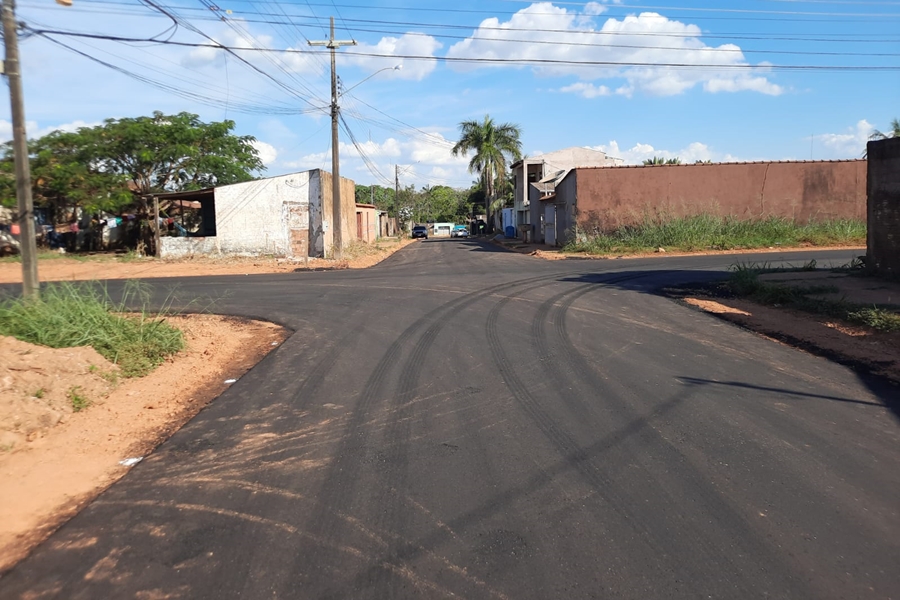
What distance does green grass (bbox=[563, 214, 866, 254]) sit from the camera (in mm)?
33000

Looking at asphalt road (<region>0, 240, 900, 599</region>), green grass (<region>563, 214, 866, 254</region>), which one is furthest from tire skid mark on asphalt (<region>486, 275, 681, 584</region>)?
green grass (<region>563, 214, 866, 254</region>)

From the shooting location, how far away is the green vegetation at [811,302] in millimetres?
11203

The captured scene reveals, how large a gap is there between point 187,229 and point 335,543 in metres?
39.4

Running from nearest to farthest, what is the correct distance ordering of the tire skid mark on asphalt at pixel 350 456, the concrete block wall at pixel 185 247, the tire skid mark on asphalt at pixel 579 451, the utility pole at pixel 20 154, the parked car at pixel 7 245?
the tire skid mark on asphalt at pixel 579 451 < the tire skid mark on asphalt at pixel 350 456 < the utility pole at pixel 20 154 < the concrete block wall at pixel 185 247 < the parked car at pixel 7 245

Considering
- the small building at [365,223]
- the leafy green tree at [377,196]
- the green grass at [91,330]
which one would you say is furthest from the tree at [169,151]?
the leafy green tree at [377,196]

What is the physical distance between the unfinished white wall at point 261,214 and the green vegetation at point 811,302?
68.5 ft

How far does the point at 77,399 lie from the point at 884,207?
1769 cm

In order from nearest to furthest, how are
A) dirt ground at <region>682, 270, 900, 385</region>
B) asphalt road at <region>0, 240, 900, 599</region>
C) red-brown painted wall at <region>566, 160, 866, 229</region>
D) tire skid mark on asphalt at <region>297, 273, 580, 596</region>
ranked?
asphalt road at <region>0, 240, 900, 599</region>
tire skid mark on asphalt at <region>297, 273, 580, 596</region>
dirt ground at <region>682, 270, 900, 385</region>
red-brown painted wall at <region>566, 160, 866, 229</region>

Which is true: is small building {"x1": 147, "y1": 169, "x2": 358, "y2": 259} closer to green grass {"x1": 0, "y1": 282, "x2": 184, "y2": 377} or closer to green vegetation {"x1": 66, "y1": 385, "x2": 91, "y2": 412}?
green grass {"x1": 0, "y1": 282, "x2": 184, "y2": 377}

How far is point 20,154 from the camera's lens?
35.9ft

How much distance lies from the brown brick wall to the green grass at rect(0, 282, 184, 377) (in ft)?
52.4

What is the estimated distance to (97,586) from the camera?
12.9 ft

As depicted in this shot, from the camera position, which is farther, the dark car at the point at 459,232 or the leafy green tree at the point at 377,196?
the leafy green tree at the point at 377,196

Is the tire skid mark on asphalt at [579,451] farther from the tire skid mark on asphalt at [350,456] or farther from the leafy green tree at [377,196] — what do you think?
the leafy green tree at [377,196]
